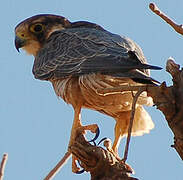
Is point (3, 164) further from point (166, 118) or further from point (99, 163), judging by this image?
point (166, 118)

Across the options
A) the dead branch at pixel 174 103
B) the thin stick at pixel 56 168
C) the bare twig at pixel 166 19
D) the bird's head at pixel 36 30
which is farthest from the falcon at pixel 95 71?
the bare twig at pixel 166 19

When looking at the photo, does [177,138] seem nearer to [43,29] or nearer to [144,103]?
[144,103]

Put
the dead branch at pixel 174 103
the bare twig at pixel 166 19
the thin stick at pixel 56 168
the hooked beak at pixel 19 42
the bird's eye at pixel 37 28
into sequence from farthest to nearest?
the bird's eye at pixel 37 28 < the hooked beak at pixel 19 42 < the thin stick at pixel 56 168 < the dead branch at pixel 174 103 < the bare twig at pixel 166 19

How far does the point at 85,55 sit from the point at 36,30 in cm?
204

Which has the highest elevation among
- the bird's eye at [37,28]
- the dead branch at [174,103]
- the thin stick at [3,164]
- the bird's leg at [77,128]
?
the bird's eye at [37,28]

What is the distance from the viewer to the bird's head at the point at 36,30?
886cm

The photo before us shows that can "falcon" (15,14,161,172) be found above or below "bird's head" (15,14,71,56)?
below

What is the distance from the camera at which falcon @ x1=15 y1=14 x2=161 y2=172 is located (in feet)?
21.2

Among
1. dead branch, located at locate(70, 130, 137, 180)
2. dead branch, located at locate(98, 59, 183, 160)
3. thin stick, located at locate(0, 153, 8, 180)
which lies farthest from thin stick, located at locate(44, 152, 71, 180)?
dead branch, located at locate(98, 59, 183, 160)

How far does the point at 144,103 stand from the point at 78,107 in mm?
799

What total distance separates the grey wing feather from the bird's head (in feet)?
1.05

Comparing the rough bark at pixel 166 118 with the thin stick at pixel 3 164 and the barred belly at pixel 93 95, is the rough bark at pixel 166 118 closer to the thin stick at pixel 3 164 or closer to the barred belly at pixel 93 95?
the thin stick at pixel 3 164

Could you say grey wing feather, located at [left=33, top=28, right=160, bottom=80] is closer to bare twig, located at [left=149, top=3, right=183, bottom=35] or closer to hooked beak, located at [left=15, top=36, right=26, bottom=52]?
hooked beak, located at [left=15, top=36, right=26, bottom=52]

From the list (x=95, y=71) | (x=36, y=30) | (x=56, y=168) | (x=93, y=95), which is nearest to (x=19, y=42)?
(x=36, y=30)
